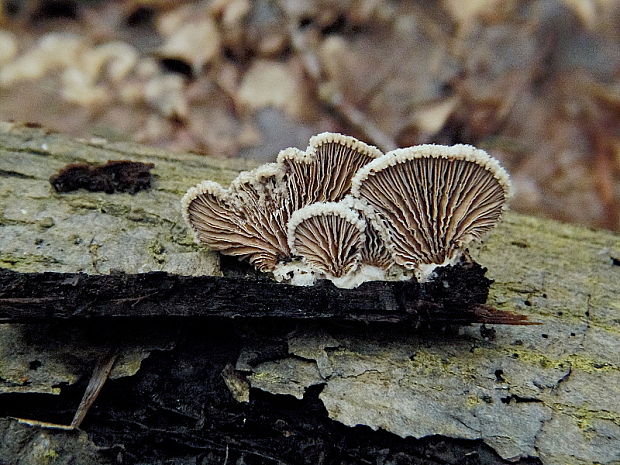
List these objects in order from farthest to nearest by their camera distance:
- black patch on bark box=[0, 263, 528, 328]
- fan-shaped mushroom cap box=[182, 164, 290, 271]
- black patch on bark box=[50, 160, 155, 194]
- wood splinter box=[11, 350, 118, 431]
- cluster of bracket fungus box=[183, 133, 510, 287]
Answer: black patch on bark box=[50, 160, 155, 194]
fan-shaped mushroom cap box=[182, 164, 290, 271]
cluster of bracket fungus box=[183, 133, 510, 287]
black patch on bark box=[0, 263, 528, 328]
wood splinter box=[11, 350, 118, 431]

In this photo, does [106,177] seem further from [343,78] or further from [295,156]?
[343,78]

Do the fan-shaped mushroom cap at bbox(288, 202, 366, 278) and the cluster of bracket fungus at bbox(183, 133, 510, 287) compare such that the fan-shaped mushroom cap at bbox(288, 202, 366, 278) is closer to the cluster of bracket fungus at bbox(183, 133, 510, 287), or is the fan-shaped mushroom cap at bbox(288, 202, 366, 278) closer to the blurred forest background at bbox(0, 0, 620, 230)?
the cluster of bracket fungus at bbox(183, 133, 510, 287)

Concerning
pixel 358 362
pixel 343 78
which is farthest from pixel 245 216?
pixel 343 78

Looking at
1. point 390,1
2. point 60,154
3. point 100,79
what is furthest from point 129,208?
point 390,1

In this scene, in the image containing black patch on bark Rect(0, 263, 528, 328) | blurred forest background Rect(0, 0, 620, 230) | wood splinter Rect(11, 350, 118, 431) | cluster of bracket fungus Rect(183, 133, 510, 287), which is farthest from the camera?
blurred forest background Rect(0, 0, 620, 230)

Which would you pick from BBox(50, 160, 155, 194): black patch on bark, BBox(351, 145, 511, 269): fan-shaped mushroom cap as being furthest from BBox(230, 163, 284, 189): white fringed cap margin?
BBox(50, 160, 155, 194): black patch on bark

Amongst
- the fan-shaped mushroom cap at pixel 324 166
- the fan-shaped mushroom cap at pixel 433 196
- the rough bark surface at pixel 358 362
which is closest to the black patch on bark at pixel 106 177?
the rough bark surface at pixel 358 362
